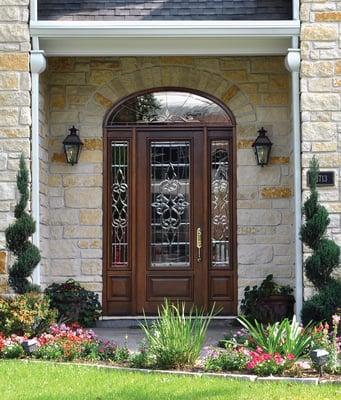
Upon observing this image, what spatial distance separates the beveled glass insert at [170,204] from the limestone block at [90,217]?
0.71 m

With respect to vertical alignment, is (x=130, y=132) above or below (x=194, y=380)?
above

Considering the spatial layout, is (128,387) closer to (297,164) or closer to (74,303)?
(74,303)

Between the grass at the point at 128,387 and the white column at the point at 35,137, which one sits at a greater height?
the white column at the point at 35,137

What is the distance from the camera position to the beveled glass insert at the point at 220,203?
1148cm

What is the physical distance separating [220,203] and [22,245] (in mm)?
2860

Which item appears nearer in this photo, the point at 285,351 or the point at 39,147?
the point at 285,351

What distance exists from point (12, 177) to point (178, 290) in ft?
9.05

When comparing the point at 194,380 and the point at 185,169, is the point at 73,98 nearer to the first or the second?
the point at 185,169

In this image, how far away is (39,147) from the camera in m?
10.6

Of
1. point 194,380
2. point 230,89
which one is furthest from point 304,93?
point 194,380

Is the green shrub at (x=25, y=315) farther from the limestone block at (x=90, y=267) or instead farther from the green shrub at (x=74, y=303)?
the limestone block at (x=90, y=267)

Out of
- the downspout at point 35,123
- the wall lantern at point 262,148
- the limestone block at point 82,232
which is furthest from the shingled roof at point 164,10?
the limestone block at point 82,232

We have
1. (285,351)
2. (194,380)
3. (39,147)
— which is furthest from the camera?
(39,147)

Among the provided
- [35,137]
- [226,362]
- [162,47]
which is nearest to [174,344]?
[226,362]
